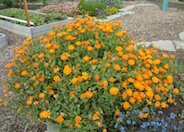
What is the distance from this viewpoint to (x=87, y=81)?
5.72ft

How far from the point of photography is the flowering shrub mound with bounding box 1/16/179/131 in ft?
5.55

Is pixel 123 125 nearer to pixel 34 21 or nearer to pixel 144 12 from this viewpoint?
pixel 34 21

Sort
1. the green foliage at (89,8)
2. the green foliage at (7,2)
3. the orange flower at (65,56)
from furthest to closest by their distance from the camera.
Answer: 1. the green foliage at (7,2)
2. the green foliage at (89,8)
3. the orange flower at (65,56)

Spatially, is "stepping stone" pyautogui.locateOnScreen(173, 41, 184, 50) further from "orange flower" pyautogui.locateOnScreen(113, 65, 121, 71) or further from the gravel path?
"orange flower" pyautogui.locateOnScreen(113, 65, 121, 71)

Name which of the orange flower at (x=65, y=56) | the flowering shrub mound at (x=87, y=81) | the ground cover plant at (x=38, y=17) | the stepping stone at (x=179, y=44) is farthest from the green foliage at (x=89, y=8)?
the orange flower at (x=65, y=56)

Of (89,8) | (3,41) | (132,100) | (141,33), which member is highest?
(89,8)

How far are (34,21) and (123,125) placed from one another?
12.3 feet

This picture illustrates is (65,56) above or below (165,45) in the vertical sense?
above

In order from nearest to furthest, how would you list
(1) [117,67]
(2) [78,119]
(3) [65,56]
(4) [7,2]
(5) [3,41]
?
(2) [78,119]
(1) [117,67]
(3) [65,56]
(5) [3,41]
(4) [7,2]

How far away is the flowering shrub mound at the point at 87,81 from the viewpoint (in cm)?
169

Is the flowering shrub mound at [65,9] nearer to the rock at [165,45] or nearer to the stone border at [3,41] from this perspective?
the stone border at [3,41]

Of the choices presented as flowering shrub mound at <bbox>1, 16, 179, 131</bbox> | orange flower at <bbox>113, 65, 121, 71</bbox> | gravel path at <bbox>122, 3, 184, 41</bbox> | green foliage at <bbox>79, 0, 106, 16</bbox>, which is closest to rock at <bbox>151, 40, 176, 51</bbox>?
gravel path at <bbox>122, 3, 184, 41</bbox>

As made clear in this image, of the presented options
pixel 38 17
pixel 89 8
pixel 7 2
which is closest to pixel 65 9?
pixel 89 8

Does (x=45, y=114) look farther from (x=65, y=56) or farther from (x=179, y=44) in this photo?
(x=179, y=44)
